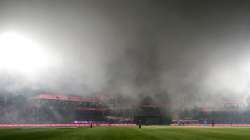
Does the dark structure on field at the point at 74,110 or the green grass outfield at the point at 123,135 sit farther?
the dark structure on field at the point at 74,110

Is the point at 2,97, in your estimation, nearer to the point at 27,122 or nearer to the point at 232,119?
the point at 27,122

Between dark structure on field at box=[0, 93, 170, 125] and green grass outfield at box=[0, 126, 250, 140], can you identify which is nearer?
green grass outfield at box=[0, 126, 250, 140]

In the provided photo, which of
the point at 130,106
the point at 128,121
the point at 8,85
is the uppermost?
the point at 8,85

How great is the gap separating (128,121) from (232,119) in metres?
41.7

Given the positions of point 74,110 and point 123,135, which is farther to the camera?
point 74,110

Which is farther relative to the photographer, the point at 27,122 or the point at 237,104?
the point at 237,104

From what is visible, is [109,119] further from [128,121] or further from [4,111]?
[4,111]

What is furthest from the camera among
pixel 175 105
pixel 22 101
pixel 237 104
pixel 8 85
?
pixel 175 105

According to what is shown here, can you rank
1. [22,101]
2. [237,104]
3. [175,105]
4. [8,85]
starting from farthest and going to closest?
1. [175,105]
2. [237,104]
3. [22,101]
4. [8,85]

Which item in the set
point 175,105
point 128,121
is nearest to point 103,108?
point 128,121

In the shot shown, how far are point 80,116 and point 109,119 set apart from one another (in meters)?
12.9

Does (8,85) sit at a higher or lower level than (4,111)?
higher

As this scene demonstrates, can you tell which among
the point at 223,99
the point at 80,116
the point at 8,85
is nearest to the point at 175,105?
the point at 223,99

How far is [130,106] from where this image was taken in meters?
99.8
